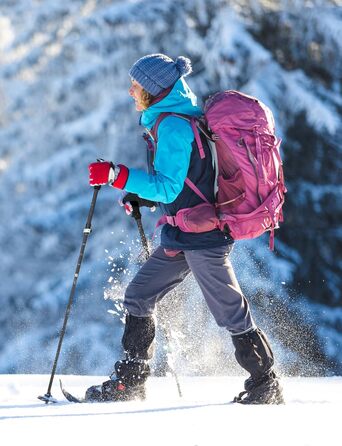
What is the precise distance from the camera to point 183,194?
161 inches

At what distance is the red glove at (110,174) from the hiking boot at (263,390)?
1.27m

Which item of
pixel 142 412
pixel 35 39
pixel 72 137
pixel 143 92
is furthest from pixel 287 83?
pixel 142 412

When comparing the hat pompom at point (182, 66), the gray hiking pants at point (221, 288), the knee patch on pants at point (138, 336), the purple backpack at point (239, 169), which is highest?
the hat pompom at point (182, 66)

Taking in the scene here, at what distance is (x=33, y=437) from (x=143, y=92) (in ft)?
6.40

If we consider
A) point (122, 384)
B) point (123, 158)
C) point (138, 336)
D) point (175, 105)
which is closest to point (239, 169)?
point (175, 105)

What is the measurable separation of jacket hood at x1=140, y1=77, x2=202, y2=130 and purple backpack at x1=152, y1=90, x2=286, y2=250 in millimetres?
52

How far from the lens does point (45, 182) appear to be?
45.3 feet

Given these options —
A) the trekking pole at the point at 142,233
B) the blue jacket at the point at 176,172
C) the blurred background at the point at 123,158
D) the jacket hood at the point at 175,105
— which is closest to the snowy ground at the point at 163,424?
the trekking pole at the point at 142,233

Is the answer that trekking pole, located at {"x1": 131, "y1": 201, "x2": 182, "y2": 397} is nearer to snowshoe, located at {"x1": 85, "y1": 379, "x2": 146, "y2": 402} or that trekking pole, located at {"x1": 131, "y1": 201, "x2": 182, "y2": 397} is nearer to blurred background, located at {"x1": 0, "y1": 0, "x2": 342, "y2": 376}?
snowshoe, located at {"x1": 85, "y1": 379, "x2": 146, "y2": 402}

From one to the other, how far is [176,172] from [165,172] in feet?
0.18

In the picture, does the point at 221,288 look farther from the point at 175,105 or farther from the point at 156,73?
the point at 156,73

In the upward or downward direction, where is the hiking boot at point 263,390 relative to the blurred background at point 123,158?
upward

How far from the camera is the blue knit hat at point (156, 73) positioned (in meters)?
4.06

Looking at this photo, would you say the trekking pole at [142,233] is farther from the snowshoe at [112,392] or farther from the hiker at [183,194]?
the snowshoe at [112,392]
